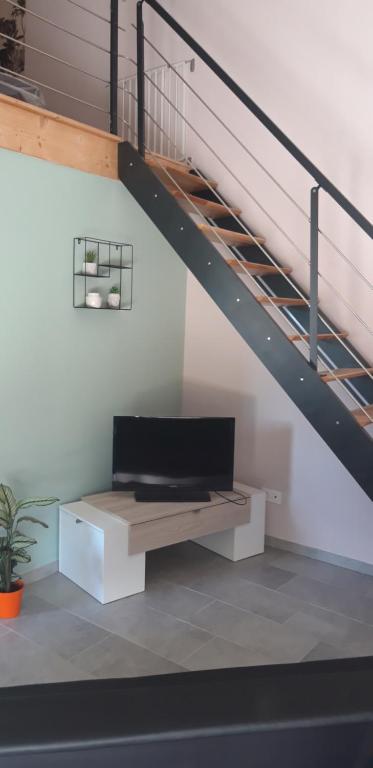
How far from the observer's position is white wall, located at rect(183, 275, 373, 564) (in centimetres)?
372

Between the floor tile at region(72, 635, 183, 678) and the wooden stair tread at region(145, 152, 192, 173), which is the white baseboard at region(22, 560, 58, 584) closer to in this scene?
the floor tile at region(72, 635, 183, 678)

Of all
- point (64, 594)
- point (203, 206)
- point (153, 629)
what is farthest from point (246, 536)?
point (203, 206)

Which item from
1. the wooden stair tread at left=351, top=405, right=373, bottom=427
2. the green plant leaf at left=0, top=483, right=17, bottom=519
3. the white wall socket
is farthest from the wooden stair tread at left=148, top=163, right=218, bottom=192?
the white wall socket

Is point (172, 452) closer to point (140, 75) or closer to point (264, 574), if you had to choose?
point (264, 574)

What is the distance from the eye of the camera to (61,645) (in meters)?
2.83

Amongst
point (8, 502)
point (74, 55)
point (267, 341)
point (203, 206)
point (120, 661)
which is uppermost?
point (74, 55)

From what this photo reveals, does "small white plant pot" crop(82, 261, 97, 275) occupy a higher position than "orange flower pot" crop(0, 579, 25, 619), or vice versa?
"small white plant pot" crop(82, 261, 97, 275)

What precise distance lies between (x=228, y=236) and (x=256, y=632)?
6.97 ft

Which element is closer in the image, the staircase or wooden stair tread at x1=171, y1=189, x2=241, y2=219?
the staircase

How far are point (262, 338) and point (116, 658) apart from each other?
5.21 ft

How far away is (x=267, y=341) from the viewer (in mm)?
2754

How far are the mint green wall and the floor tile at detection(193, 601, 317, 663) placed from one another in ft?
3.40

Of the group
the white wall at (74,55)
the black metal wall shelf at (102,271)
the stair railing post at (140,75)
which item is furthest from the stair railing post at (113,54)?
the white wall at (74,55)

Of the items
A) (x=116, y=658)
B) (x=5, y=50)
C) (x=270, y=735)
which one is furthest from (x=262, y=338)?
(x=5, y=50)
